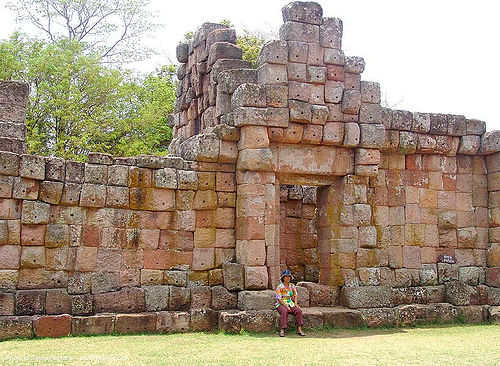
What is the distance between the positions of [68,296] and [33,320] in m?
0.78

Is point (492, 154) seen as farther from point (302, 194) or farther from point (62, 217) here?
point (62, 217)

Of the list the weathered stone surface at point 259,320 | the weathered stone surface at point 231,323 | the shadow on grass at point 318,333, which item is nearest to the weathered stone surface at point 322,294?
the shadow on grass at point 318,333

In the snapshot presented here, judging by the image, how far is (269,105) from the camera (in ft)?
37.3

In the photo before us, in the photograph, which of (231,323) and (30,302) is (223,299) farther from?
(30,302)

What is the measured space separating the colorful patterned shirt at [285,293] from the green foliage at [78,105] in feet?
44.4

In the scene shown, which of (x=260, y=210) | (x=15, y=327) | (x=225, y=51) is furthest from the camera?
(x=225, y=51)

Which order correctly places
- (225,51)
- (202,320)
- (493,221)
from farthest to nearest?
(493,221)
(225,51)
(202,320)

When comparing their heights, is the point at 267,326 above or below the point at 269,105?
below

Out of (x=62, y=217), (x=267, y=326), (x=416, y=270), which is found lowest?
(x=267, y=326)

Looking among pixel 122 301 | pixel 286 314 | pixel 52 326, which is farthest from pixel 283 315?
pixel 52 326

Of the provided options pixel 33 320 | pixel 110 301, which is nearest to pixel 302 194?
pixel 110 301

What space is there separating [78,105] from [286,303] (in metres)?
15.6

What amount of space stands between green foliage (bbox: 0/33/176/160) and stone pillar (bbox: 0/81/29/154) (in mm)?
11114

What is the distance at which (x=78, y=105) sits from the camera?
23.1m
